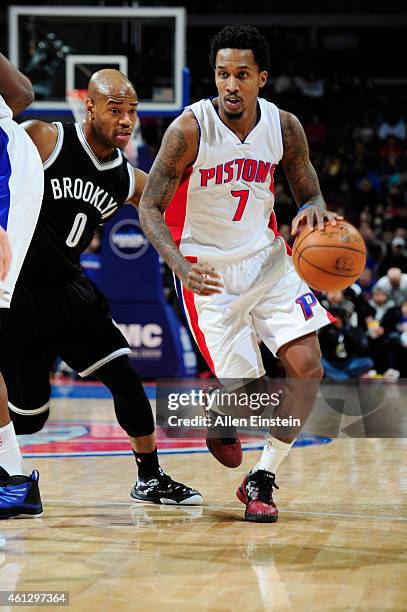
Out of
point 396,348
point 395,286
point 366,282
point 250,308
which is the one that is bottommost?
point 396,348

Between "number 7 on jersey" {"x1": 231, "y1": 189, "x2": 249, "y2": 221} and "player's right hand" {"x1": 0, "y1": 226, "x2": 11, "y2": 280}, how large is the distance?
131 cm

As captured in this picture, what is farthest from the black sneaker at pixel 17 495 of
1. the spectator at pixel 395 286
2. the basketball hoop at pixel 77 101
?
the spectator at pixel 395 286

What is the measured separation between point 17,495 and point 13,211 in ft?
3.94

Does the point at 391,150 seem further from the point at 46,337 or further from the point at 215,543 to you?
the point at 215,543

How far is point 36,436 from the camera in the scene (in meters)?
6.64

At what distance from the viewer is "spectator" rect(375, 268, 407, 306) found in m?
11.0

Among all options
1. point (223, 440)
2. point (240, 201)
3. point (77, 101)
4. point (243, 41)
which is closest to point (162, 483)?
point (223, 440)

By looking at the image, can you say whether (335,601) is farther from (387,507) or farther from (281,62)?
(281,62)

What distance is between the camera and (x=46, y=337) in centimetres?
441

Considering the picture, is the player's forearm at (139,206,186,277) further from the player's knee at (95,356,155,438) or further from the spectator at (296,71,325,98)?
the spectator at (296,71,325,98)

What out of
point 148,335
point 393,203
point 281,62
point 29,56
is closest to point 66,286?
point 148,335

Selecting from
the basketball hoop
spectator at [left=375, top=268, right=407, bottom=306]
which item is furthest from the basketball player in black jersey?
spectator at [left=375, top=268, right=407, bottom=306]

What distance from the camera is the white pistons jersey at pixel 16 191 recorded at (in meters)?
3.57

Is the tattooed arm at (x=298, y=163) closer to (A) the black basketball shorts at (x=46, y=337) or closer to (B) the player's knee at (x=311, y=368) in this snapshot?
(B) the player's knee at (x=311, y=368)
